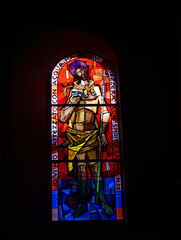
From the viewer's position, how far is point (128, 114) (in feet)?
13.1

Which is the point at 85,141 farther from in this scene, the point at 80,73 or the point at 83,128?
the point at 80,73

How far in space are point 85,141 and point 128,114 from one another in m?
0.89

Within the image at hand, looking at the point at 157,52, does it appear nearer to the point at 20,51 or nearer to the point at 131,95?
the point at 131,95

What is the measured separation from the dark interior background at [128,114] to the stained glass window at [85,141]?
22 centimetres

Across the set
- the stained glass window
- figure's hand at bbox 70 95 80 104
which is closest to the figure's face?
the stained glass window

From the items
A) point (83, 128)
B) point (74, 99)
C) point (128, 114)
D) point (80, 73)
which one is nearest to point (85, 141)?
point (83, 128)

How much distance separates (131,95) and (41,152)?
1.52 metres

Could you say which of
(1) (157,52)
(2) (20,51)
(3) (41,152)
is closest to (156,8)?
(1) (157,52)

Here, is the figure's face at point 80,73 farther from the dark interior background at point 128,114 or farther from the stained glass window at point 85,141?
the dark interior background at point 128,114

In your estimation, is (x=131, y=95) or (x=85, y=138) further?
(x=85, y=138)

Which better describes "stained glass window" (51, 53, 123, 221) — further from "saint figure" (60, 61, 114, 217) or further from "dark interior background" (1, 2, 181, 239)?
"dark interior background" (1, 2, 181, 239)

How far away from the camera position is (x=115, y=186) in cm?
432

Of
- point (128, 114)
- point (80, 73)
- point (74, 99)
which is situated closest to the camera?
point (128, 114)

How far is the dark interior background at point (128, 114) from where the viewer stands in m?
3.45
